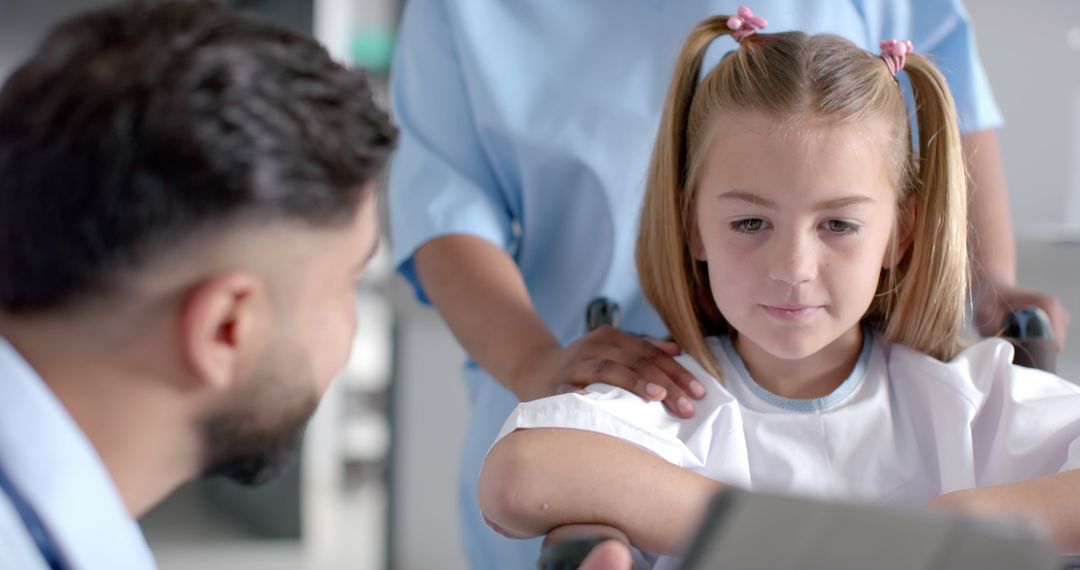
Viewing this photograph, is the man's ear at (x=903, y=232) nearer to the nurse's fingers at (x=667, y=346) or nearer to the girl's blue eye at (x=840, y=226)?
the girl's blue eye at (x=840, y=226)

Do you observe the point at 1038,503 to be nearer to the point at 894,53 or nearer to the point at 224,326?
the point at 894,53

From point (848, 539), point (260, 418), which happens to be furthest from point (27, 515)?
point (848, 539)

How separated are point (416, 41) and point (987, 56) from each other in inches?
38.4

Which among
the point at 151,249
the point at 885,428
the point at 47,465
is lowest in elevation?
the point at 885,428

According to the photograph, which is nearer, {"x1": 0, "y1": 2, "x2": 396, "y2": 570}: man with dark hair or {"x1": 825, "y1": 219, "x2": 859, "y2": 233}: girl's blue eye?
{"x1": 0, "y1": 2, "x2": 396, "y2": 570}: man with dark hair

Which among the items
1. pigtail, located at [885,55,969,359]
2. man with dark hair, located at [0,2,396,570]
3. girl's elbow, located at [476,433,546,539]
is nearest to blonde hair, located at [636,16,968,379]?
pigtail, located at [885,55,969,359]

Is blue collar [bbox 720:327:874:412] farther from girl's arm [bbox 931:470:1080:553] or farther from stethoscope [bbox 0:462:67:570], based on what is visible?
stethoscope [bbox 0:462:67:570]

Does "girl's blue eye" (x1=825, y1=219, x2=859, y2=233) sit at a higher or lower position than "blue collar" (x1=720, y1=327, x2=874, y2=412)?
higher

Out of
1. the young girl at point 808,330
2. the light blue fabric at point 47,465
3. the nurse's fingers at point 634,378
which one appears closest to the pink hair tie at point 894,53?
the young girl at point 808,330

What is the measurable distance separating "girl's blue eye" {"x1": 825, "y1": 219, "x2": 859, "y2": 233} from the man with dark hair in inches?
16.4

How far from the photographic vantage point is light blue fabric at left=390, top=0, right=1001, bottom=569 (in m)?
1.13

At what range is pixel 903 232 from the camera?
3.34 ft

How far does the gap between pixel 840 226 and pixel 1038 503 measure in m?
0.27

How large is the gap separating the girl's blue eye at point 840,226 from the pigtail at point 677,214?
0.14 meters
